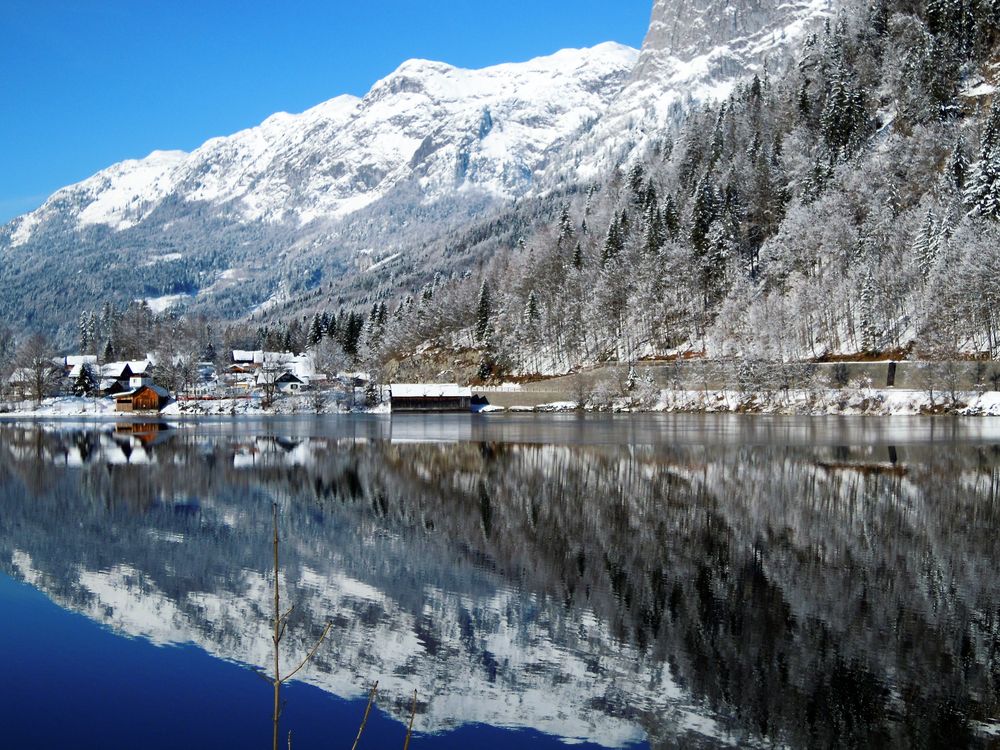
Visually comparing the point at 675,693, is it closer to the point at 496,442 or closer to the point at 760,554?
the point at 760,554

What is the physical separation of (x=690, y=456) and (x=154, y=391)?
103 metres

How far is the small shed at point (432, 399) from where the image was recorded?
130 metres

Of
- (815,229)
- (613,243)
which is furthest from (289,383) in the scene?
(815,229)

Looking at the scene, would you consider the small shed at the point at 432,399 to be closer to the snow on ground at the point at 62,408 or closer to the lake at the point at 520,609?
the snow on ground at the point at 62,408

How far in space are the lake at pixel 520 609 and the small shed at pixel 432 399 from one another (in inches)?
3448

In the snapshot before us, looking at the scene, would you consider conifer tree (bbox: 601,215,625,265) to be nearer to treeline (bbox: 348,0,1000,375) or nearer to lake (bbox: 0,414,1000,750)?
treeline (bbox: 348,0,1000,375)

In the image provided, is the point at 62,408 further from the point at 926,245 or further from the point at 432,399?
the point at 926,245

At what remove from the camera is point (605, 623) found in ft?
61.8

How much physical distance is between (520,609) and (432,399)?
110939 mm

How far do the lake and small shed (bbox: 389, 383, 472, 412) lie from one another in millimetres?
87579

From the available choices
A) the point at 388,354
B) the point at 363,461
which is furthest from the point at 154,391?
the point at 363,461

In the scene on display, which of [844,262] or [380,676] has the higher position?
[844,262]

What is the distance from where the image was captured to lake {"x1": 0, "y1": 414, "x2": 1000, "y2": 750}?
14234 millimetres

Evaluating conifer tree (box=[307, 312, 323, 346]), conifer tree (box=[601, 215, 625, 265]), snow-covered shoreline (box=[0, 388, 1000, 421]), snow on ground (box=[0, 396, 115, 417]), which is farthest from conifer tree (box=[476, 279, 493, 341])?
snow on ground (box=[0, 396, 115, 417])
